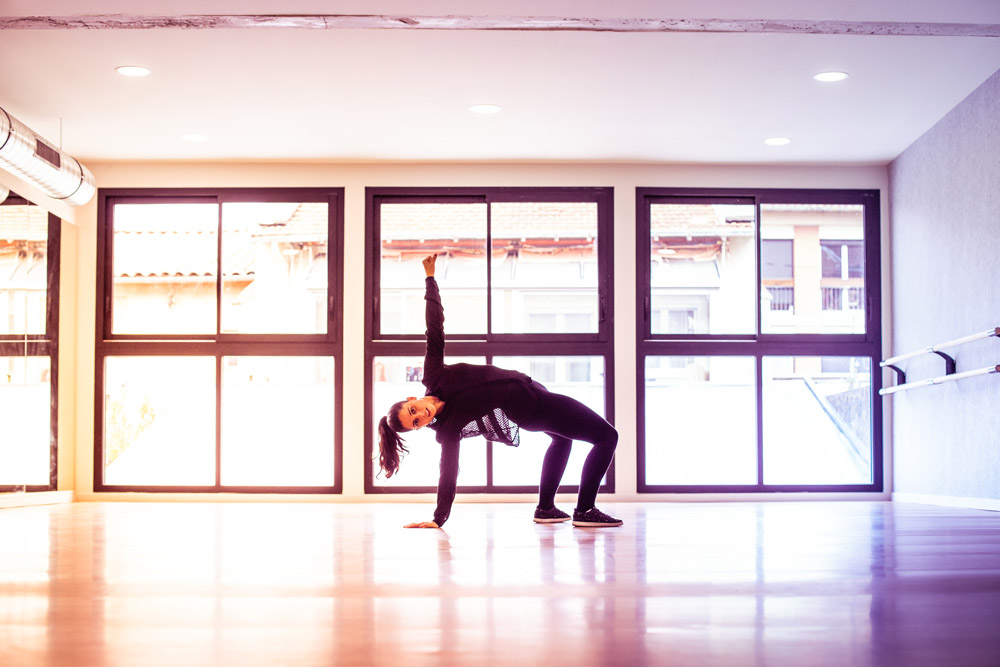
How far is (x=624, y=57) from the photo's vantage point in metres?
5.18

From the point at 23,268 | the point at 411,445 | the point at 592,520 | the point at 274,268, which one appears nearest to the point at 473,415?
the point at 592,520

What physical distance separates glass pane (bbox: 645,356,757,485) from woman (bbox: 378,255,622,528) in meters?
A: 2.30

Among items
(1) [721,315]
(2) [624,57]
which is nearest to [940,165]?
(1) [721,315]

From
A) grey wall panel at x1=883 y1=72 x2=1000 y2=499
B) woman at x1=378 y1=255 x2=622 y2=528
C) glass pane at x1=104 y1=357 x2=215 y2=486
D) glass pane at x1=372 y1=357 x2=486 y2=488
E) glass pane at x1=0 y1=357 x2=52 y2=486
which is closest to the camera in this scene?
woman at x1=378 y1=255 x2=622 y2=528

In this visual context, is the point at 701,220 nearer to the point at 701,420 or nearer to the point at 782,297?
the point at 782,297

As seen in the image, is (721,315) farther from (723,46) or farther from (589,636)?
(589,636)

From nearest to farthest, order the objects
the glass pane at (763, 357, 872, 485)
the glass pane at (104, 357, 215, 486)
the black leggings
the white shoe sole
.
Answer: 1. the black leggings
2. the white shoe sole
3. the glass pane at (104, 357, 215, 486)
4. the glass pane at (763, 357, 872, 485)

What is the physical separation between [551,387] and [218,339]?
243 cm

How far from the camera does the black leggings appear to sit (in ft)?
15.9

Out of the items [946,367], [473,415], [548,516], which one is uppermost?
[946,367]

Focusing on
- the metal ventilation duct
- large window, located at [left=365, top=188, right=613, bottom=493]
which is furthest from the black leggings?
the metal ventilation duct

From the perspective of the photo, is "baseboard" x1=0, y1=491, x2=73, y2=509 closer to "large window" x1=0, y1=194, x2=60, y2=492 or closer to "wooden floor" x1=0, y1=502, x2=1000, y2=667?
"large window" x1=0, y1=194, x2=60, y2=492

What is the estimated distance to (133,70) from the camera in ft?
17.5

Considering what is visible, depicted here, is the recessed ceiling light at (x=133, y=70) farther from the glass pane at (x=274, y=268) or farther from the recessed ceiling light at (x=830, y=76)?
the recessed ceiling light at (x=830, y=76)
